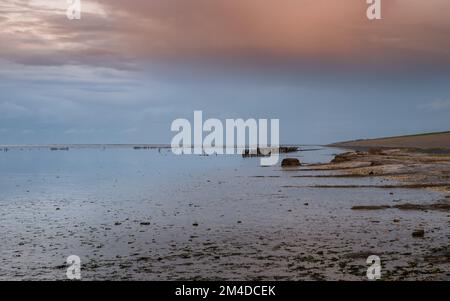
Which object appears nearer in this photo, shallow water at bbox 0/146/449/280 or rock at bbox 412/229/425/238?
shallow water at bbox 0/146/449/280

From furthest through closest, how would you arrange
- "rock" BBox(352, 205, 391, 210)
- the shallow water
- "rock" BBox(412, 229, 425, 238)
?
1. "rock" BBox(352, 205, 391, 210)
2. "rock" BBox(412, 229, 425, 238)
3. the shallow water

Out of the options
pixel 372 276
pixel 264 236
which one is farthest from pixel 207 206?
pixel 372 276

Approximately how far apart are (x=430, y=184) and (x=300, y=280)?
94.3 ft

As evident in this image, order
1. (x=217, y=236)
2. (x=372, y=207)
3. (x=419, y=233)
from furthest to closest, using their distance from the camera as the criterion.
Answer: (x=372, y=207) < (x=217, y=236) < (x=419, y=233)

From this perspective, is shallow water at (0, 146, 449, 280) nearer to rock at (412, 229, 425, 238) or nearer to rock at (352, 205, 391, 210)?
rock at (412, 229, 425, 238)

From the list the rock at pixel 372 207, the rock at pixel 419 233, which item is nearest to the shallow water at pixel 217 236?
the rock at pixel 419 233

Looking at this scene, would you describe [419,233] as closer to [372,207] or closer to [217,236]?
[217,236]

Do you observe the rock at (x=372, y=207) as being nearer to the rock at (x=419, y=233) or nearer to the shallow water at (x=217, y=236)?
the shallow water at (x=217, y=236)

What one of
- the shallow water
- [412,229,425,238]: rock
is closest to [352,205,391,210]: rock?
the shallow water

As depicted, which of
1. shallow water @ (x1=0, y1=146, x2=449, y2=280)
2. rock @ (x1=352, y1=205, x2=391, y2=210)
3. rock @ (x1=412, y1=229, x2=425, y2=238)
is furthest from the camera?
rock @ (x1=352, y1=205, x2=391, y2=210)

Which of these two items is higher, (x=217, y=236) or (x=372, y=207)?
(x=372, y=207)

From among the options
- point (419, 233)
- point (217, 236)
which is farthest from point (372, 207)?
point (217, 236)

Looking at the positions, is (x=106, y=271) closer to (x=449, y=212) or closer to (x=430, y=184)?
(x=449, y=212)

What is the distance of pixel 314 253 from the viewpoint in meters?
16.3
